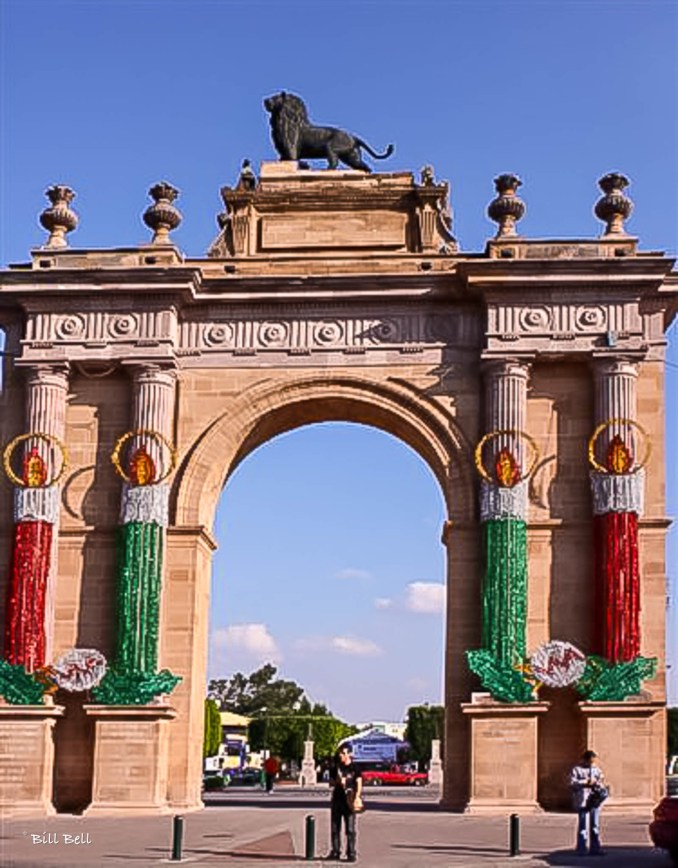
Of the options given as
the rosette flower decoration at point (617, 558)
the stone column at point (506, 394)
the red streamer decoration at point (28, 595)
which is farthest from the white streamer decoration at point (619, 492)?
the red streamer decoration at point (28, 595)

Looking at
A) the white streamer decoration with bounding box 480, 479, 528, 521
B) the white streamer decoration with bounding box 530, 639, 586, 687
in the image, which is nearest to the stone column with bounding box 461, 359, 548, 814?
the white streamer decoration with bounding box 480, 479, 528, 521

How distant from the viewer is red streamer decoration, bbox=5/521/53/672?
95.6 feet

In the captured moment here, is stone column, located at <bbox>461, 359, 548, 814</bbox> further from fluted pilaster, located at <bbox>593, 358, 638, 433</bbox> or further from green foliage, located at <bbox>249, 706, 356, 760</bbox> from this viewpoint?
green foliage, located at <bbox>249, 706, 356, 760</bbox>

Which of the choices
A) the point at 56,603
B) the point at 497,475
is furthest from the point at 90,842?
the point at 497,475

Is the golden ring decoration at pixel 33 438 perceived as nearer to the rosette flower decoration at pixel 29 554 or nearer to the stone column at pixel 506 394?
the rosette flower decoration at pixel 29 554

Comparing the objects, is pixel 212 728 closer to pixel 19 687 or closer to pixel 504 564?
pixel 19 687

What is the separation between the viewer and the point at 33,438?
99.1ft

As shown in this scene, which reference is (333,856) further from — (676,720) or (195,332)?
(676,720)

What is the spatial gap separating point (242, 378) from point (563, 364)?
6486 mm

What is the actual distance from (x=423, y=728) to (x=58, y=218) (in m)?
58.6

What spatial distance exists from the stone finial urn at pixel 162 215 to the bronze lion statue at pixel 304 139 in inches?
116

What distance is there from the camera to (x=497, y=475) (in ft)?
95.9

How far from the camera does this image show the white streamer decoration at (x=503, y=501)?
2905cm

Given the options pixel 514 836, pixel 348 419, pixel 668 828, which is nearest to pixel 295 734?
pixel 348 419
